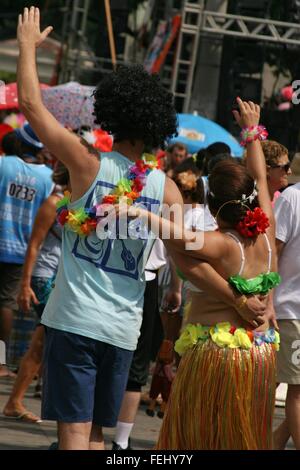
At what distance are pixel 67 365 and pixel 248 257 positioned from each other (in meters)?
0.88

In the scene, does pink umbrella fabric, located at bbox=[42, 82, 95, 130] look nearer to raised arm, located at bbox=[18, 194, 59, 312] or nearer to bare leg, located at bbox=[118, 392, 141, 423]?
raised arm, located at bbox=[18, 194, 59, 312]

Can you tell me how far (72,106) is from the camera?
12.6 metres

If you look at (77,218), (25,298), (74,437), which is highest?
(77,218)

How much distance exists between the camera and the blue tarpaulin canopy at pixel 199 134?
12.6 metres

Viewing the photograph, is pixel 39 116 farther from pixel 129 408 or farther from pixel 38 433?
pixel 38 433

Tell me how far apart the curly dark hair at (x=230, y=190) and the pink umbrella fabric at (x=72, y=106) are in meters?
7.79

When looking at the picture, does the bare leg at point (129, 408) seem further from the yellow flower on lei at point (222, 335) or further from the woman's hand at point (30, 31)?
the woman's hand at point (30, 31)

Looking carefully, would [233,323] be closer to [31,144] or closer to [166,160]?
[31,144]

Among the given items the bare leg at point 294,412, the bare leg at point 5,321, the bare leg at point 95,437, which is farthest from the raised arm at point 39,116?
the bare leg at point 5,321

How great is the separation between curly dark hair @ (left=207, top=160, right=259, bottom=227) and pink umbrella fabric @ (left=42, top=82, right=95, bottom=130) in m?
7.79

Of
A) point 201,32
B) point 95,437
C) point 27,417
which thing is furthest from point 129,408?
point 201,32

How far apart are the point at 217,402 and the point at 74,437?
1.97 ft
